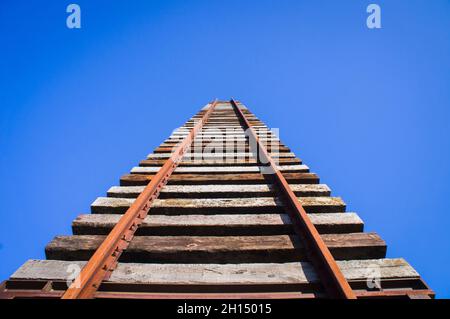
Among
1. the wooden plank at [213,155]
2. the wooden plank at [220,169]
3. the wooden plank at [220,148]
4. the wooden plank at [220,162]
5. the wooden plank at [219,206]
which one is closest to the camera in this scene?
the wooden plank at [219,206]

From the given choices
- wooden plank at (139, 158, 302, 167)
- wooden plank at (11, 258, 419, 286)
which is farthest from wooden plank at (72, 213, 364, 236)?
wooden plank at (139, 158, 302, 167)

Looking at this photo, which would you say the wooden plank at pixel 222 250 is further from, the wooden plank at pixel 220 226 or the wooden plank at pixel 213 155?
the wooden plank at pixel 213 155

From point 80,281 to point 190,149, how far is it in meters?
3.47

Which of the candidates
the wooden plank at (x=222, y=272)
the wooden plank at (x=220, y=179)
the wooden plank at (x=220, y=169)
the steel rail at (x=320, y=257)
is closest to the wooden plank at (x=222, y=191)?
the wooden plank at (x=220, y=179)

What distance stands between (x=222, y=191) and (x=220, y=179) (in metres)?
0.37

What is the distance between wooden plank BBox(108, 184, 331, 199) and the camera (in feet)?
10.8

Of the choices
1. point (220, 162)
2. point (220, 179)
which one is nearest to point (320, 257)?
point (220, 179)

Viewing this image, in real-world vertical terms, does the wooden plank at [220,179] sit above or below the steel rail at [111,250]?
above

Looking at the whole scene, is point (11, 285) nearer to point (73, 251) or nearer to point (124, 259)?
point (73, 251)

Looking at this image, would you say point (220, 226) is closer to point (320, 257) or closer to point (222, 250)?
point (222, 250)

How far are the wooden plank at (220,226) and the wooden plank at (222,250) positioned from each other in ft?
0.60

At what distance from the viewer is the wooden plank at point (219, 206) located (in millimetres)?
2957

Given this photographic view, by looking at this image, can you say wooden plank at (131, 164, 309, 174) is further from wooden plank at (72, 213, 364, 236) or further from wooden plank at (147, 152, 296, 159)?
wooden plank at (72, 213, 364, 236)

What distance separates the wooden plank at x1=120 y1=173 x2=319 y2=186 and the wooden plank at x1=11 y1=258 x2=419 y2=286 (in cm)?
149
